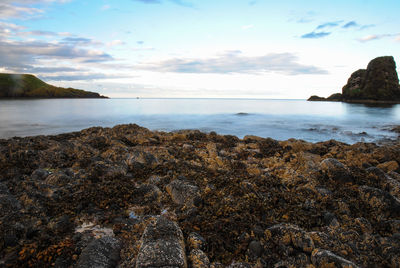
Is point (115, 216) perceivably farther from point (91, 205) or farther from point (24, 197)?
point (24, 197)

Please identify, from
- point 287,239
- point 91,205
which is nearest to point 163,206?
point 91,205

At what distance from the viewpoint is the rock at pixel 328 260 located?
107 inches

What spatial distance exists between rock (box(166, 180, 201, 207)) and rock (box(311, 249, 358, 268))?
2.40 metres

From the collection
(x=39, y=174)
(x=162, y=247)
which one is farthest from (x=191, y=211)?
(x=39, y=174)

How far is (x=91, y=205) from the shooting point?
4.69 m

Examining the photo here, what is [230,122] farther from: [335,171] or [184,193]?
[184,193]

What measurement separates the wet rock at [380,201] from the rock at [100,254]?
5.20 m

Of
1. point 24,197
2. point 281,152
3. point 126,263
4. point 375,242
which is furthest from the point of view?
point 281,152

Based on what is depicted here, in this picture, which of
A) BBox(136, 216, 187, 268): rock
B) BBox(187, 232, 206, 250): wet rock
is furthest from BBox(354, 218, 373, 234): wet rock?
BBox(136, 216, 187, 268): rock

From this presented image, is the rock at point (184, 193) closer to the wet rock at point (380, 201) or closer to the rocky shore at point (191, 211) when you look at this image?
the rocky shore at point (191, 211)

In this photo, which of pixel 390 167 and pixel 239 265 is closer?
pixel 239 265

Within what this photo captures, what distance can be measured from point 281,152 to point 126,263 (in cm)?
788

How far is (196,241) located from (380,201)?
4.21m

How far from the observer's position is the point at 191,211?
14.5 feet
